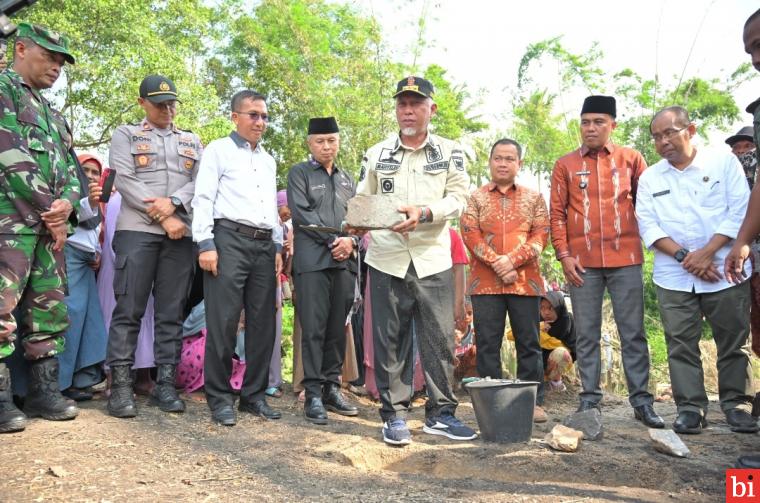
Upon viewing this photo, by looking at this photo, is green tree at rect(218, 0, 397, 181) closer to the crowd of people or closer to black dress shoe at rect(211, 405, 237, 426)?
the crowd of people

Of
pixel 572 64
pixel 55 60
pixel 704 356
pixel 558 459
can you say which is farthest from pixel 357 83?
pixel 558 459

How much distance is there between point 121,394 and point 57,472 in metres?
1.27

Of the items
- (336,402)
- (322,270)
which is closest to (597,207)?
(322,270)

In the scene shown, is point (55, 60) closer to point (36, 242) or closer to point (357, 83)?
point (36, 242)

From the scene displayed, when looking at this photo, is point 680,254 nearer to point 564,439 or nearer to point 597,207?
point 597,207

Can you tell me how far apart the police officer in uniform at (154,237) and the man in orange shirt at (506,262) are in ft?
6.71

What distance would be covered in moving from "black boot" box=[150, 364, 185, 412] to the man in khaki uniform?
136 centimetres

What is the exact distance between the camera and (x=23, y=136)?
376 centimetres

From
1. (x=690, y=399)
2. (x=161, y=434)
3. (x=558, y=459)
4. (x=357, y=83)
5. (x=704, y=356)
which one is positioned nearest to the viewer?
(x=558, y=459)

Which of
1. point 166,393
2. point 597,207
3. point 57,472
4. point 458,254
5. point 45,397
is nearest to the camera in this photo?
point 57,472

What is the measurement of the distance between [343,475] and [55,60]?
2964mm

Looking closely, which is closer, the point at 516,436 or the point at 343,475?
the point at 343,475

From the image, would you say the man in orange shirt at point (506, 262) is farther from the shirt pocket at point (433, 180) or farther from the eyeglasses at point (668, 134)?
the eyeglasses at point (668, 134)

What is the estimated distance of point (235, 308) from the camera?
4418 mm
